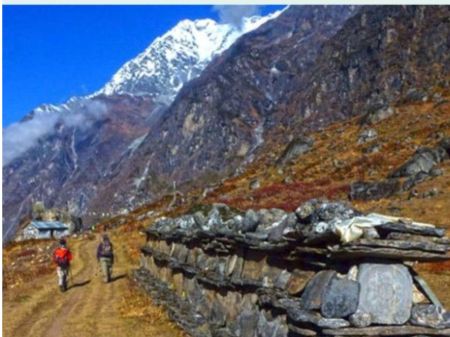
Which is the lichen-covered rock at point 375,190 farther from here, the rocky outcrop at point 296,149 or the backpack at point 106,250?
the rocky outcrop at point 296,149

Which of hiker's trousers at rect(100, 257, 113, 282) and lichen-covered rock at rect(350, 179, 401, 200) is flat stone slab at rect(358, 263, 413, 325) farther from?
lichen-covered rock at rect(350, 179, 401, 200)

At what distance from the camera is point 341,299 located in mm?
10625

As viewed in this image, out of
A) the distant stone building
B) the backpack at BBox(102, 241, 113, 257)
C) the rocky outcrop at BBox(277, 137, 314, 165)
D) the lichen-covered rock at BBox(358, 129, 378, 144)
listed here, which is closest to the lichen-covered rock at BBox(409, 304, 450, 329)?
the backpack at BBox(102, 241, 113, 257)

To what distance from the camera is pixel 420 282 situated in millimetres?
11250

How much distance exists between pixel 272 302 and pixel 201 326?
606cm

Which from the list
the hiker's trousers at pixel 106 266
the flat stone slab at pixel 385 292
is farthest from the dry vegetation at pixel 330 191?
the flat stone slab at pixel 385 292

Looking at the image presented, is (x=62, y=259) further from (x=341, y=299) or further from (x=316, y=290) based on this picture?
(x=341, y=299)

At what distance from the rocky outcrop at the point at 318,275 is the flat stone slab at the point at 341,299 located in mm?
13

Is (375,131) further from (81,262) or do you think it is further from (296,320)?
(296,320)

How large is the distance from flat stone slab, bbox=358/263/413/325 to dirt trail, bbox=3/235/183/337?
36.0 ft

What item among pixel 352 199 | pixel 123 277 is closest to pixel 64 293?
pixel 123 277

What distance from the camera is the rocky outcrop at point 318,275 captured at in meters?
10.5

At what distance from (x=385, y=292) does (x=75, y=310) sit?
60.4 feet

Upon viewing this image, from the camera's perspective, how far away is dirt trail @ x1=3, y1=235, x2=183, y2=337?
2248 centimetres
